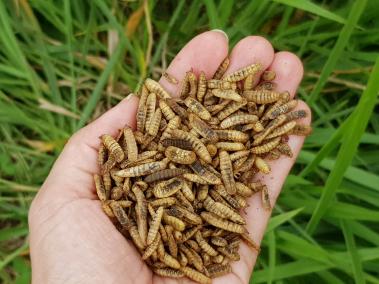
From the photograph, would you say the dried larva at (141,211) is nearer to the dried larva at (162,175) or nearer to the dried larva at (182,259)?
the dried larva at (162,175)

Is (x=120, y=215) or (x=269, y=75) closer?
(x=120, y=215)

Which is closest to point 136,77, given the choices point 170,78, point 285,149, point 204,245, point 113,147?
point 170,78

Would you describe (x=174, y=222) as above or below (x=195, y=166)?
below

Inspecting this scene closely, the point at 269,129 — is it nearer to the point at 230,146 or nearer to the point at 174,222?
the point at 230,146

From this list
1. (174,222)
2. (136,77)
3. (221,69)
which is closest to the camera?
(174,222)

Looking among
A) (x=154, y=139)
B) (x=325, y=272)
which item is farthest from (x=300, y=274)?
(x=154, y=139)

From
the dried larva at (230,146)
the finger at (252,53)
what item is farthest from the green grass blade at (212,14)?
the dried larva at (230,146)

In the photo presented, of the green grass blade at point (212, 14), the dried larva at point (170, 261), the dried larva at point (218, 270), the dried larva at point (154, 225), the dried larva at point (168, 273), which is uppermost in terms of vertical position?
the green grass blade at point (212, 14)
